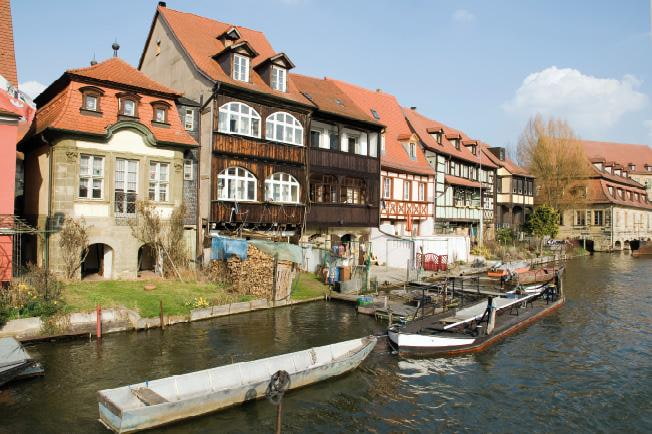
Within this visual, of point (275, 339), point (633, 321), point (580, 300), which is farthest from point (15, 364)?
point (580, 300)

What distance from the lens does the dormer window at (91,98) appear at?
21.7m

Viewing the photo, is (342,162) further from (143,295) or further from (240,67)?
(143,295)

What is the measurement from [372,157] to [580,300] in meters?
15.3

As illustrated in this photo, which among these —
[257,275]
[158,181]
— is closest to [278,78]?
[158,181]

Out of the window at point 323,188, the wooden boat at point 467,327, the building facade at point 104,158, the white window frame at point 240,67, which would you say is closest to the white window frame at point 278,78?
the white window frame at point 240,67

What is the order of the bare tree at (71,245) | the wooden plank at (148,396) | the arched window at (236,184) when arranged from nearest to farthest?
the wooden plank at (148,396), the bare tree at (71,245), the arched window at (236,184)

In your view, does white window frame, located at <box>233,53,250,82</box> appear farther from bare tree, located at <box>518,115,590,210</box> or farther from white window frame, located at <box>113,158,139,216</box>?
bare tree, located at <box>518,115,590,210</box>

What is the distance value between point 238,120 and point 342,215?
9.29 m

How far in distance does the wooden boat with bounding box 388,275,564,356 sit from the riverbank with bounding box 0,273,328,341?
695 cm

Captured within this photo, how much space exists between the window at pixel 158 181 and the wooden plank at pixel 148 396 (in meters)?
13.6

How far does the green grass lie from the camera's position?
23894 millimetres

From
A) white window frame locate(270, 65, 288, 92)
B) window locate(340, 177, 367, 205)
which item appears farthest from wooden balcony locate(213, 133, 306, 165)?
window locate(340, 177, 367, 205)

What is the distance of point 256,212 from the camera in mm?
26859

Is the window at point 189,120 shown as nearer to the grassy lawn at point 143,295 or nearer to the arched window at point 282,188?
the arched window at point 282,188
